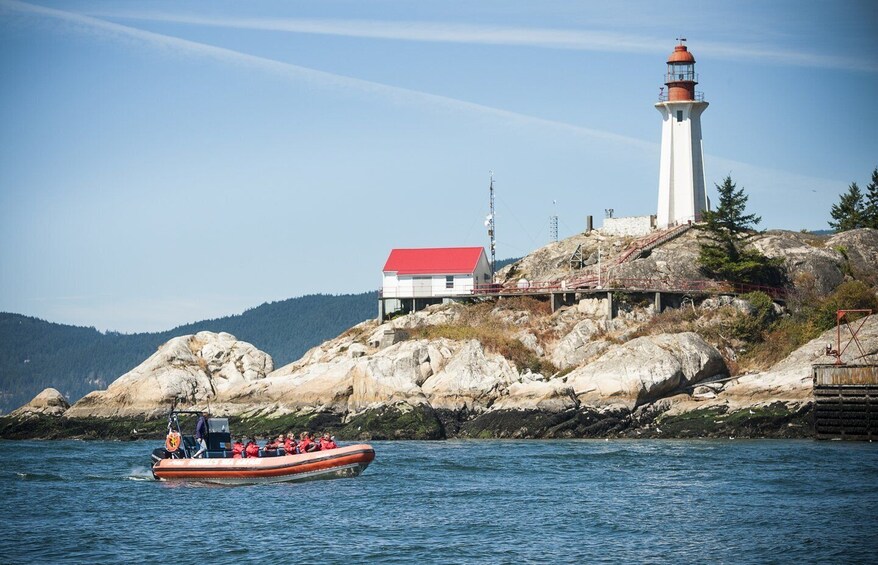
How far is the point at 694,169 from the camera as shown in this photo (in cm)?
7700

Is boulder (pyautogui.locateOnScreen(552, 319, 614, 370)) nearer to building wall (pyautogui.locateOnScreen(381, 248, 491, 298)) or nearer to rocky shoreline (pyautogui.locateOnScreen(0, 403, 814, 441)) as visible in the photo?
rocky shoreline (pyautogui.locateOnScreen(0, 403, 814, 441))

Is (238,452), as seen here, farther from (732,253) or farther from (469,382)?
(732,253)

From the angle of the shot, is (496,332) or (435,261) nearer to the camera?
(496,332)

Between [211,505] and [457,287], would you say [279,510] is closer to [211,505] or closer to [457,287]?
[211,505]

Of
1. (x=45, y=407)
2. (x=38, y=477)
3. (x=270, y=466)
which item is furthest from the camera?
(x=45, y=407)

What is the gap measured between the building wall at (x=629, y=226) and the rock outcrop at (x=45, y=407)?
3646 cm

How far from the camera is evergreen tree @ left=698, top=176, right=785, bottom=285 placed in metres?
69.0

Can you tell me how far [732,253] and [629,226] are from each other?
1050 centimetres

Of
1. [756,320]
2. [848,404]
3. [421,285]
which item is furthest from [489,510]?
[421,285]

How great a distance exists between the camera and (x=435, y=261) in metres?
76.2

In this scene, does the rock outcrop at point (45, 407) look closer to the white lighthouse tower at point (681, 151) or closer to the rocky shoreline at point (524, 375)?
the rocky shoreline at point (524, 375)

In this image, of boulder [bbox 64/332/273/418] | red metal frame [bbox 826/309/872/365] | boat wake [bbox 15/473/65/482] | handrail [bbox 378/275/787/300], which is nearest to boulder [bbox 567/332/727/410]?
red metal frame [bbox 826/309/872/365]

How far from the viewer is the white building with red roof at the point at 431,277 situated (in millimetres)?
74688

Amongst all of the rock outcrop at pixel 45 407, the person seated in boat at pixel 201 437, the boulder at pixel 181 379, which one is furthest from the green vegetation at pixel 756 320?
the rock outcrop at pixel 45 407
